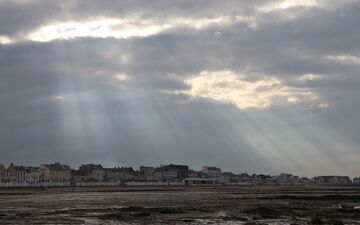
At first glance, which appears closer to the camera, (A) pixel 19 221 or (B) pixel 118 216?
(A) pixel 19 221

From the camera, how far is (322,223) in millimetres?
36000

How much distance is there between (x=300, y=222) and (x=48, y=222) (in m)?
17.6

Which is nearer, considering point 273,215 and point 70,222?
point 70,222

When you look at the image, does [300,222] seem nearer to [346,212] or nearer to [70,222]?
[346,212]

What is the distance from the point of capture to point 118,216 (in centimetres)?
4244

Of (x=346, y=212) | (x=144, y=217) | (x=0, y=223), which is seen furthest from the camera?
(x=346, y=212)

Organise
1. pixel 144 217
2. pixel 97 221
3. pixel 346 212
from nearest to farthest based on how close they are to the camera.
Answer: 1. pixel 97 221
2. pixel 144 217
3. pixel 346 212

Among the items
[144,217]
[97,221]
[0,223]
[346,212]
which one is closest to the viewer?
[0,223]

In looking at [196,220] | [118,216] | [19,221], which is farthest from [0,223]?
[196,220]

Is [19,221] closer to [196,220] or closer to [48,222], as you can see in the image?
[48,222]

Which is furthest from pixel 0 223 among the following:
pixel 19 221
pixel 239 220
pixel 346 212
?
pixel 346 212

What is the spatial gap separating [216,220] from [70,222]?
10470 mm

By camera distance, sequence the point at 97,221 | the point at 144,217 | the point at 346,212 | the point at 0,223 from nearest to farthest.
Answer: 1. the point at 0,223
2. the point at 97,221
3. the point at 144,217
4. the point at 346,212

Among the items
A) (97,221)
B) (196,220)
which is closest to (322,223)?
(196,220)
